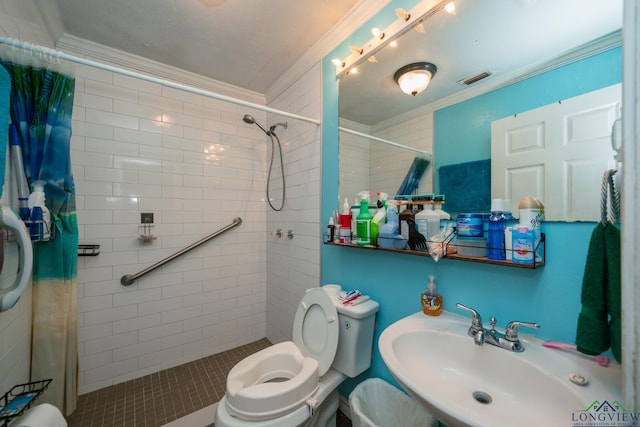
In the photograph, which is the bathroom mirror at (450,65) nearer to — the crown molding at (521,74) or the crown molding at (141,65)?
the crown molding at (521,74)

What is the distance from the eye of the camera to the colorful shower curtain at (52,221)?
47.1 inches

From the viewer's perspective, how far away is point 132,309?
1.82m

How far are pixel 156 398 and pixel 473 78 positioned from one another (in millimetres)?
2515

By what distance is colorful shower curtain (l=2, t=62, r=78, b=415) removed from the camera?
1196 mm

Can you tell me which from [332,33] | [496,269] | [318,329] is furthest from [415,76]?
[318,329]

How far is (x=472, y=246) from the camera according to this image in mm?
898

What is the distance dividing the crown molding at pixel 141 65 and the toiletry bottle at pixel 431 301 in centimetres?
221

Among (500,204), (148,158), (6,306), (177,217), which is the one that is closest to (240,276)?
(177,217)

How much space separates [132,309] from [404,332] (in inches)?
76.1

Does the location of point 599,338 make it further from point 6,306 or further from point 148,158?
point 148,158

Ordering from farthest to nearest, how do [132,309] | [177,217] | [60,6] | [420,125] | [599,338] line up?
[177,217] < [132,309] < [60,6] < [420,125] < [599,338]

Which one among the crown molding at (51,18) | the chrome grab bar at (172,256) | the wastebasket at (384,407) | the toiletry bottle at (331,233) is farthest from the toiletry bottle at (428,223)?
the crown molding at (51,18)

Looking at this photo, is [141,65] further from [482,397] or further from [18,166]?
[482,397]

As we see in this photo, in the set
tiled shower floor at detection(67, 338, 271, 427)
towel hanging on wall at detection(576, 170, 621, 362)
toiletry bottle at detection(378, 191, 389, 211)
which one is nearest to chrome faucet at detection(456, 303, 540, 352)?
towel hanging on wall at detection(576, 170, 621, 362)
